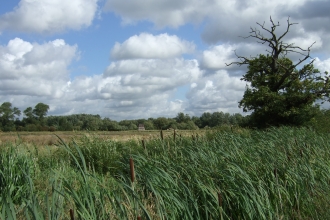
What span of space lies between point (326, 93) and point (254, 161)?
62.9 feet

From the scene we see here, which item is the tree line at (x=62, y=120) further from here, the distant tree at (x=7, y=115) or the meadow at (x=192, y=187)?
the meadow at (x=192, y=187)

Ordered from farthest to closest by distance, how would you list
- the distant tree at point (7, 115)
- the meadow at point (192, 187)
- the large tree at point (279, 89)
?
the distant tree at point (7, 115)
the large tree at point (279, 89)
the meadow at point (192, 187)

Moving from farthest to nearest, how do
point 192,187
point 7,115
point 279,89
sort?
point 7,115
point 279,89
point 192,187

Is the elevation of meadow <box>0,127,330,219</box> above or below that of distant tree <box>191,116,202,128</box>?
below

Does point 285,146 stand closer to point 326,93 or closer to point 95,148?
point 95,148

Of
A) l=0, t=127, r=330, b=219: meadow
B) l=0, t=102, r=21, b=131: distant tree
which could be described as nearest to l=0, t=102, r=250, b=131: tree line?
l=0, t=102, r=21, b=131: distant tree

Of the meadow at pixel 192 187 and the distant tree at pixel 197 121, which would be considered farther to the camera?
the distant tree at pixel 197 121

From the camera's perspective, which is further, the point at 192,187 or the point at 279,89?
the point at 279,89

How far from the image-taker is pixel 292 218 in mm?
7098

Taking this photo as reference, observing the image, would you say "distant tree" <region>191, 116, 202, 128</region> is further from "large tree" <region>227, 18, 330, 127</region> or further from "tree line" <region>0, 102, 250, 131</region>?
"large tree" <region>227, 18, 330, 127</region>

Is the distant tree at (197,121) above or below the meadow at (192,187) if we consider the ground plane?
above

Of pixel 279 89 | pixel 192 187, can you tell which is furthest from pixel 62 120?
pixel 192 187

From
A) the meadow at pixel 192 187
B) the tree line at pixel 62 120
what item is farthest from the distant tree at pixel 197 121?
the meadow at pixel 192 187

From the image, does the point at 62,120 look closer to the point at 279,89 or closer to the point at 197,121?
the point at 197,121
